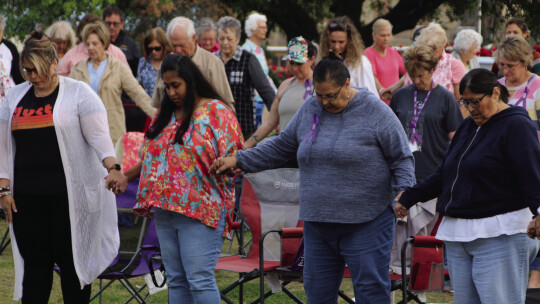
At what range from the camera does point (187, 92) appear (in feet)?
16.0

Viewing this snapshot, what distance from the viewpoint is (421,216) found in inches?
237

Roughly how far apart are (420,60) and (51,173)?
2764mm

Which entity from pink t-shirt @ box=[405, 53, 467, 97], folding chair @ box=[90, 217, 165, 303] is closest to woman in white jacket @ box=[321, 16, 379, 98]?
pink t-shirt @ box=[405, 53, 467, 97]

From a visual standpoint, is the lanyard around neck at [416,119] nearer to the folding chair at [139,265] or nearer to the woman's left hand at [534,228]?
the folding chair at [139,265]

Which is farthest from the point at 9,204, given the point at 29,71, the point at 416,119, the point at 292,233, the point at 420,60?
the point at 420,60

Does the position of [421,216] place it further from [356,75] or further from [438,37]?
[438,37]

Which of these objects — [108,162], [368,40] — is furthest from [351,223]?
[368,40]

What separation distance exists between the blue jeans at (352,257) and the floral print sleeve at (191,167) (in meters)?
0.54

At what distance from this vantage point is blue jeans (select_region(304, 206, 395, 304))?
4586 millimetres

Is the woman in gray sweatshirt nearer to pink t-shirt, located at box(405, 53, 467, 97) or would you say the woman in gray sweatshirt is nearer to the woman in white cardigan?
the woman in white cardigan

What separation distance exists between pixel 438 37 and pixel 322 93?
366 cm

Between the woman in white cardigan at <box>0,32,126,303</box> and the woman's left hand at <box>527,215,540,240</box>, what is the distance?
2.23 metres

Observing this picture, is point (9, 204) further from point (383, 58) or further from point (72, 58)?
point (383, 58)

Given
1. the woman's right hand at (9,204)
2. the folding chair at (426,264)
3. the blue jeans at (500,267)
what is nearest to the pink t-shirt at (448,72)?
the folding chair at (426,264)
